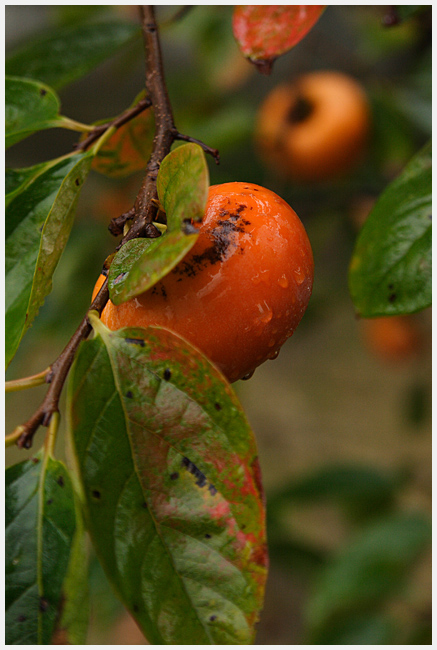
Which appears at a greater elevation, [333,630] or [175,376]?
[175,376]

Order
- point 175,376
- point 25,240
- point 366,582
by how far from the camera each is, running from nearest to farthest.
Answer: point 175,376
point 25,240
point 366,582

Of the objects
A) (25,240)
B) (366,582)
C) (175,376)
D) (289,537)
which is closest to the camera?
(175,376)

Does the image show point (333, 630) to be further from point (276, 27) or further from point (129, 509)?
point (276, 27)

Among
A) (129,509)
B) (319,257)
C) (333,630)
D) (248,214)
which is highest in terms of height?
(248,214)

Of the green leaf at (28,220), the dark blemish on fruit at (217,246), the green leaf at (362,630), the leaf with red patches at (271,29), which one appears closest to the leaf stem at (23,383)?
the green leaf at (28,220)

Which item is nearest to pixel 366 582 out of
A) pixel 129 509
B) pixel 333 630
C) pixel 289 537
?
pixel 333 630

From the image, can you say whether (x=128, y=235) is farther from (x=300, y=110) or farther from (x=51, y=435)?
(x=300, y=110)

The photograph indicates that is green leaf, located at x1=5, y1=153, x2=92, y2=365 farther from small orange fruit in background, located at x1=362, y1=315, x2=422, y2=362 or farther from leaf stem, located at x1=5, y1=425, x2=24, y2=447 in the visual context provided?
small orange fruit in background, located at x1=362, y1=315, x2=422, y2=362

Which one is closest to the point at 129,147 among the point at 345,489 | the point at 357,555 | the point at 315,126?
the point at 315,126
